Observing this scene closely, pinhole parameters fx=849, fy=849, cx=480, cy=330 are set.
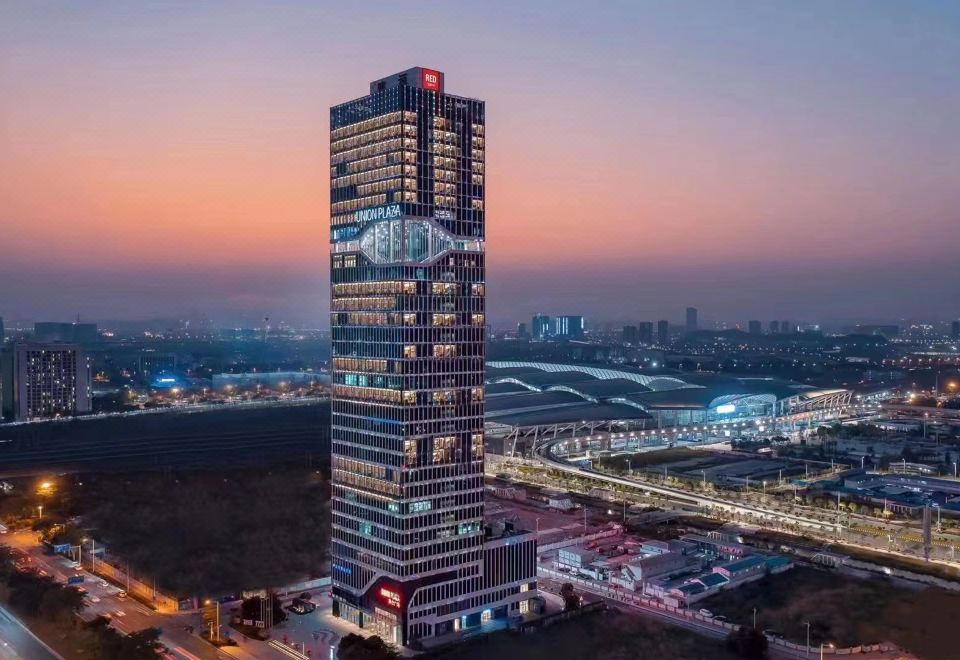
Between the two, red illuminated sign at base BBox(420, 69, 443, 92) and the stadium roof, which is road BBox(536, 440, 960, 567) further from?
red illuminated sign at base BBox(420, 69, 443, 92)

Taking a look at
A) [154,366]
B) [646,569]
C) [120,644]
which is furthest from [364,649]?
[154,366]

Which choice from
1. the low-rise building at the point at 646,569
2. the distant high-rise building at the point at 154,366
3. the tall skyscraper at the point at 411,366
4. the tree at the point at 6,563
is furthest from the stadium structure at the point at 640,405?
the distant high-rise building at the point at 154,366

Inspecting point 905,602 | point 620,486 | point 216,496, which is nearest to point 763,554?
point 905,602

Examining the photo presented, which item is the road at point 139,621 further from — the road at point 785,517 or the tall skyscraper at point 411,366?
the road at point 785,517

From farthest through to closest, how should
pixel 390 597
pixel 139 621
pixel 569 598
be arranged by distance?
1. pixel 569 598
2. pixel 139 621
3. pixel 390 597

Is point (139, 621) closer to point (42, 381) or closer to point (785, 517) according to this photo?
point (785, 517)
